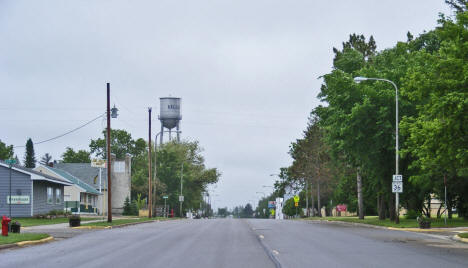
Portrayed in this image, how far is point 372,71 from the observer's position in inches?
1741

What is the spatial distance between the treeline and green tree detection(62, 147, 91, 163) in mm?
68598

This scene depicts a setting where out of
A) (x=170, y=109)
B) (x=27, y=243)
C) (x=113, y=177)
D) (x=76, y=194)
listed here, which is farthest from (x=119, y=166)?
(x=27, y=243)

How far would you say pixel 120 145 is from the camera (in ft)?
392

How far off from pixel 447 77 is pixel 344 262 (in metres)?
14.9

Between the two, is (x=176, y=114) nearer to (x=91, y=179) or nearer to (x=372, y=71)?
(x=91, y=179)

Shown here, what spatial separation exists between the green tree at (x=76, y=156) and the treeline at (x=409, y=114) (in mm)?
68598

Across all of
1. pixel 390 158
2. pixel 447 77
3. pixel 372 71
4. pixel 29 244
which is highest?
pixel 372 71

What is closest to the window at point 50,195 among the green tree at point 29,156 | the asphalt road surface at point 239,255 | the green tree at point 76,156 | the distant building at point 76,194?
the distant building at point 76,194

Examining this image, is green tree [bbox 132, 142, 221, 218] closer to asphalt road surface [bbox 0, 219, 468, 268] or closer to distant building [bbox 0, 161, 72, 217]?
distant building [bbox 0, 161, 72, 217]

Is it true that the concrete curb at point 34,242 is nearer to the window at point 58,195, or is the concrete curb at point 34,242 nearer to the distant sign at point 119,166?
the window at point 58,195

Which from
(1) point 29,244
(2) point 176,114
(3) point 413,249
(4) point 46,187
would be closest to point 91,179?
(2) point 176,114

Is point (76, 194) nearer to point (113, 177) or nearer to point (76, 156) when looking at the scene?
point (113, 177)

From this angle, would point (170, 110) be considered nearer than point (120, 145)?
Yes

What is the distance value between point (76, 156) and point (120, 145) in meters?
8.29
